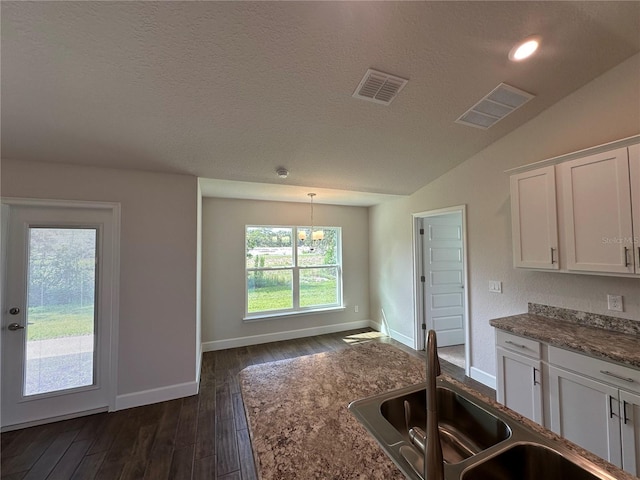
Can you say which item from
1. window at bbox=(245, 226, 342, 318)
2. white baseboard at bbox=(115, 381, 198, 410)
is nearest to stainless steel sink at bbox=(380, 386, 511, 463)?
white baseboard at bbox=(115, 381, 198, 410)

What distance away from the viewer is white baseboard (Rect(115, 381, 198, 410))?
8.49 feet

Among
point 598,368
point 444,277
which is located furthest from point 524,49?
point 444,277

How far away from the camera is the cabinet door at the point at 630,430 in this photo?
1479 millimetres

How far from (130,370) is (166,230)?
57.7 inches

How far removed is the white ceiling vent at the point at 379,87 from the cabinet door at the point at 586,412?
2.37m

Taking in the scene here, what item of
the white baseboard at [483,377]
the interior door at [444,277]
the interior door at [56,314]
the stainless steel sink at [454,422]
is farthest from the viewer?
the interior door at [444,277]

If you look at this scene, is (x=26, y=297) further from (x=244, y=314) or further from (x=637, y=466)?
(x=637, y=466)

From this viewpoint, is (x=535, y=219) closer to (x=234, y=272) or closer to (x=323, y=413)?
(x=323, y=413)

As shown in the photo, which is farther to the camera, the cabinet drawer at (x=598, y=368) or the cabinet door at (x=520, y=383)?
the cabinet door at (x=520, y=383)

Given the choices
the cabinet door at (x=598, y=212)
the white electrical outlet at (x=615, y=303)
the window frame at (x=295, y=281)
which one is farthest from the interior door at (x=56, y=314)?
the white electrical outlet at (x=615, y=303)

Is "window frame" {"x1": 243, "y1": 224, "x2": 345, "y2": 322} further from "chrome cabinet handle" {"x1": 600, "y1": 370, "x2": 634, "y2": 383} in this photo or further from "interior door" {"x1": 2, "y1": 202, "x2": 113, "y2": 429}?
"chrome cabinet handle" {"x1": 600, "y1": 370, "x2": 634, "y2": 383}

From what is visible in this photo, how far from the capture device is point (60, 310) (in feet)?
8.18

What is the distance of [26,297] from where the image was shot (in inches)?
93.8

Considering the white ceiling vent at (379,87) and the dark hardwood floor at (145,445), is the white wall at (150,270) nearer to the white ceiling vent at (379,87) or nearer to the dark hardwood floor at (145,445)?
the dark hardwood floor at (145,445)
